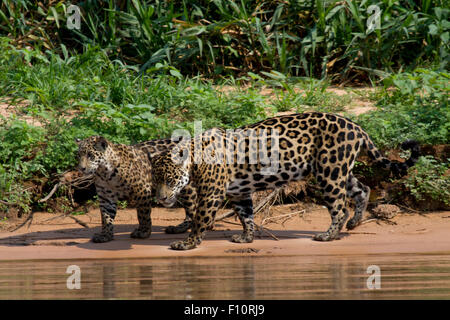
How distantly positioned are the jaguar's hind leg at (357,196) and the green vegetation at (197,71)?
0.76m

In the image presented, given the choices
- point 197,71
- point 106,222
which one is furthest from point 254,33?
point 106,222

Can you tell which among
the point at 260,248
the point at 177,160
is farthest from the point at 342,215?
the point at 177,160

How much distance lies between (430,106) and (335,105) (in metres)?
1.48

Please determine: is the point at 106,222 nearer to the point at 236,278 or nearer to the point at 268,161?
the point at 268,161

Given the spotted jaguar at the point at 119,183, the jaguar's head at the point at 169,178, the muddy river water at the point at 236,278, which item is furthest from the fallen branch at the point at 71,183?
the muddy river water at the point at 236,278

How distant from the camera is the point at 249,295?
5336mm

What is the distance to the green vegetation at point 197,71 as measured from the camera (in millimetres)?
9875

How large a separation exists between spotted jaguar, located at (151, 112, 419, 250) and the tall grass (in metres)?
3.81

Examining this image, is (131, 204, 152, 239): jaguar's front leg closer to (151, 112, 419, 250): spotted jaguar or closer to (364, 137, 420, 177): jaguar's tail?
(151, 112, 419, 250): spotted jaguar

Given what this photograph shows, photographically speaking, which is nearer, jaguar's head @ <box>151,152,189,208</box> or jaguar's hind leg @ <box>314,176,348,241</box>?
jaguar's head @ <box>151,152,189,208</box>

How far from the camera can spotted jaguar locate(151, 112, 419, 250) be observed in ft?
26.7

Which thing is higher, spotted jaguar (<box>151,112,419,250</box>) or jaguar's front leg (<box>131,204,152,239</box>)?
spotted jaguar (<box>151,112,419,250</box>)

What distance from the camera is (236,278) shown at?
612cm

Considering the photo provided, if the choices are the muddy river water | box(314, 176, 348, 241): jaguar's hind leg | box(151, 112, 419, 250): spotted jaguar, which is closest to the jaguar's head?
box(151, 112, 419, 250): spotted jaguar
